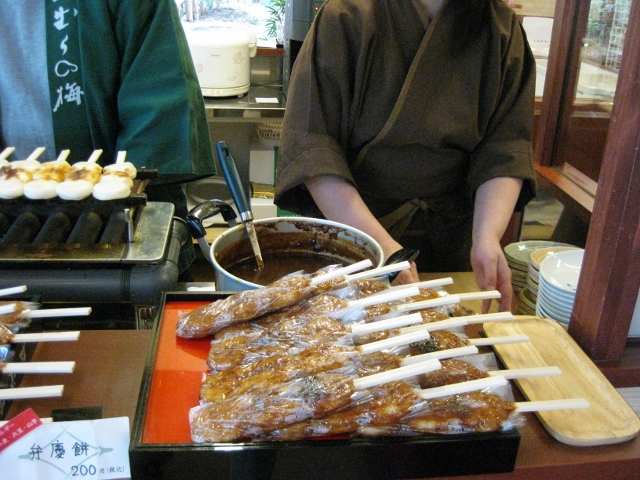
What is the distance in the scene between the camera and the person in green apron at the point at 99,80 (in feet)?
5.28

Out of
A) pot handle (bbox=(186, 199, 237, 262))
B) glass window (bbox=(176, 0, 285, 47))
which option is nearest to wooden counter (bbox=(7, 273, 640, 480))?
pot handle (bbox=(186, 199, 237, 262))

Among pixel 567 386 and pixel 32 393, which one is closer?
pixel 32 393

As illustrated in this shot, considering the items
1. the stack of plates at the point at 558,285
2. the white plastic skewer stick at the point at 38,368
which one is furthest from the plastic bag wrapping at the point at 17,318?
the stack of plates at the point at 558,285

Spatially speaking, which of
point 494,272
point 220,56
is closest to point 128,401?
point 494,272

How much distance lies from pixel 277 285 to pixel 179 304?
194 millimetres

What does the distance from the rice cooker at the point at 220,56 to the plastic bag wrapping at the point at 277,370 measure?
239 centimetres

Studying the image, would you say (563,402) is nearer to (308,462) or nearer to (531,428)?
(531,428)

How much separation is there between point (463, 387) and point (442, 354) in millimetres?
55

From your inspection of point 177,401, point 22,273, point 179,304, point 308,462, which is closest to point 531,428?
point 308,462

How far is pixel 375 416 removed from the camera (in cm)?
71

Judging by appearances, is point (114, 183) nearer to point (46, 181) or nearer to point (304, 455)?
point (46, 181)

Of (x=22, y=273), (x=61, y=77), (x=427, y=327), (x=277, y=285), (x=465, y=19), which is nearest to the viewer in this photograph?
(x=427, y=327)

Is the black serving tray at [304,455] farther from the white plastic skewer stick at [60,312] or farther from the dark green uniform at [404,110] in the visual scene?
the dark green uniform at [404,110]

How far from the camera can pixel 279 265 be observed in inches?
47.9
